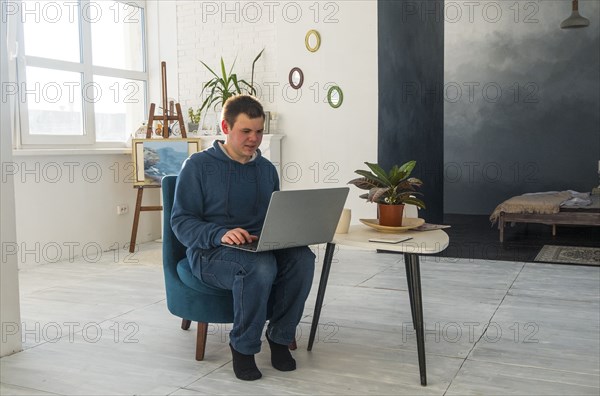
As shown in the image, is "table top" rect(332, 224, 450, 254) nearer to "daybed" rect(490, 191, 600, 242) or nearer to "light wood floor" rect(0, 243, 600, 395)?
"light wood floor" rect(0, 243, 600, 395)

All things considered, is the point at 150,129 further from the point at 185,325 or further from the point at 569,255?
the point at 569,255

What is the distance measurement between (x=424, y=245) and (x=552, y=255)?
11.8 feet

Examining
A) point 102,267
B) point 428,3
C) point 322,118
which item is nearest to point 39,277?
point 102,267

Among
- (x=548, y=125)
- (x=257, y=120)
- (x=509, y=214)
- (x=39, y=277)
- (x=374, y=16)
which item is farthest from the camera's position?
(x=548, y=125)

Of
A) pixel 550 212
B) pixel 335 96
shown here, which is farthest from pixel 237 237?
pixel 550 212

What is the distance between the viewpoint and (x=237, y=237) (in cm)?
276

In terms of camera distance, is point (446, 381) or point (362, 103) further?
point (362, 103)

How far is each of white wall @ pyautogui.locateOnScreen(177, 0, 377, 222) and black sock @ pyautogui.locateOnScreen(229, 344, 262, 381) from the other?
3.46m

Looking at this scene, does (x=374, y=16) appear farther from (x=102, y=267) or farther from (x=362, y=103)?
(x=102, y=267)

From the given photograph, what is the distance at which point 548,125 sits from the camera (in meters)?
9.48

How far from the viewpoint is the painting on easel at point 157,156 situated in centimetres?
628

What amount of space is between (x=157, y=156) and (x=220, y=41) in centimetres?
149

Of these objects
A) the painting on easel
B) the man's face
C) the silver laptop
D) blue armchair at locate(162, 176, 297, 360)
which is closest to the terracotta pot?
the silver laptop

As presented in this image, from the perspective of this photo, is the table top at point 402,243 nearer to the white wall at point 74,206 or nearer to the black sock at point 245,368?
the black sock at point 245,368
